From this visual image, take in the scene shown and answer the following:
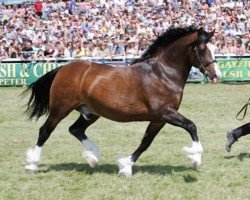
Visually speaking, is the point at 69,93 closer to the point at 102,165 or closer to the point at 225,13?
the point at 102,165

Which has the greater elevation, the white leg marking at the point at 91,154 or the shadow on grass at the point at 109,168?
the white leg marking at the point at 91,154

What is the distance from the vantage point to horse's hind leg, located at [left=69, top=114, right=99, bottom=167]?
24.2 ft

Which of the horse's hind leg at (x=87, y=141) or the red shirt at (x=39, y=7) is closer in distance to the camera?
the horse's hind leg at (x=87, y=141)

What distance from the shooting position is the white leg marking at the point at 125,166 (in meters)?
6.94

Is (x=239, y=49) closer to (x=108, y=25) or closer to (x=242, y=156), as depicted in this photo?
(x=108, y=25)

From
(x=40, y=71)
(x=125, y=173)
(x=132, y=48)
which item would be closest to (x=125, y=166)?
(x=125, y=173)

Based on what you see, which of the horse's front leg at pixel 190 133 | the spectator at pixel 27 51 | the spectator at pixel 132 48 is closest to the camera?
the horse's front leg at pixel 190 133

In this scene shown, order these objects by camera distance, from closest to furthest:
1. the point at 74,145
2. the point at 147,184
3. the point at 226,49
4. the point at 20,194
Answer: the point at 20,194
the point at 147,184
the point at 74,145
the point at 226,49

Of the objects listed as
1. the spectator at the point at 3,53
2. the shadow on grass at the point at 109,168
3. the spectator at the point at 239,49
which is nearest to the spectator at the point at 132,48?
the spectator at the point at 239,49

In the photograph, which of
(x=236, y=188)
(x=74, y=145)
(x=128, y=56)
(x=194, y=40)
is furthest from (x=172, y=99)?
(x=128, y=56)

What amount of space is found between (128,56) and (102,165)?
40.8 feet

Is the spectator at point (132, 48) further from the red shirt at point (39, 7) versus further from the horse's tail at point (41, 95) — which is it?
the horse's tail at point (41, 95)

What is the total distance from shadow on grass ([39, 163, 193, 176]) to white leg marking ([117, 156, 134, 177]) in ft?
0.79

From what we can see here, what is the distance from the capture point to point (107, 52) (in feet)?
66.7
